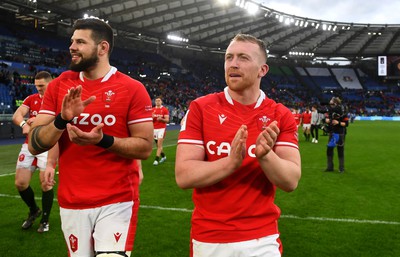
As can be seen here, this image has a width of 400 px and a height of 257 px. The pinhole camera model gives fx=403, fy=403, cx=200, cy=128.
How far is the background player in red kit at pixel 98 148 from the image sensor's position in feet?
9.11

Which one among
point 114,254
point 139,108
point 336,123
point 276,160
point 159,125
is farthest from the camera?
point 159,125

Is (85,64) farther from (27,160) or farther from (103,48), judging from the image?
(27,160)

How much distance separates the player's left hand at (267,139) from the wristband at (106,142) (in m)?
1.13

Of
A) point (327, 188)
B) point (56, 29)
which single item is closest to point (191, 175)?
point (327, 188)

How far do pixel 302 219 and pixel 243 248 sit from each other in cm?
458

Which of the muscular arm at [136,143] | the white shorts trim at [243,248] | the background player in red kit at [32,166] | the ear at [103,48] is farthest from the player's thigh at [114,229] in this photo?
the background player in red kit at [32,166]

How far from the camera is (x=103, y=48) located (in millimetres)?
3037

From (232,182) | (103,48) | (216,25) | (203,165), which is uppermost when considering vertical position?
(216,25)

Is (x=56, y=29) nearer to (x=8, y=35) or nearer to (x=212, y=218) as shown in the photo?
(x=8, y=35)

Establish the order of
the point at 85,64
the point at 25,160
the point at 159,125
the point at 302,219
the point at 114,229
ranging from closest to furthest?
the point at 114,229 → the point at 85,64 → the point at 25,160 → the point at 302,219 → the point at 159,125

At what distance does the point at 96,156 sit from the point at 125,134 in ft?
0.92

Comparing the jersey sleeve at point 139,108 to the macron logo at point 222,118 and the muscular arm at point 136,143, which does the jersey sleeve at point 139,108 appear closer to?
the muscular arm at point 136,143

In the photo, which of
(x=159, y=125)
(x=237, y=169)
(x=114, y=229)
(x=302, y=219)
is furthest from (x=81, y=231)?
(x=159, y=125)

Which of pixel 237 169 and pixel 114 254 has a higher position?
pixel 237 169
